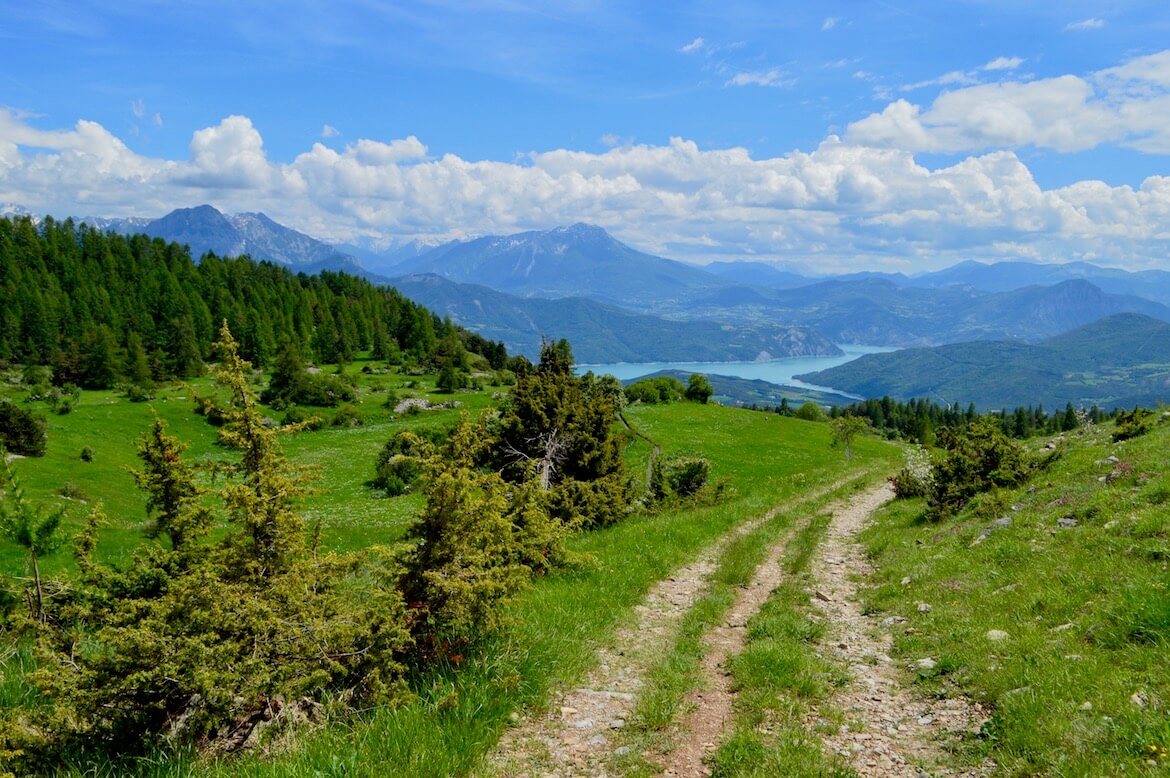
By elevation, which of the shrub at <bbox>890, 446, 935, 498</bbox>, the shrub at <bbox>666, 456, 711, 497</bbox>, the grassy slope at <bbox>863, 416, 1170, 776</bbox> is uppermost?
the grassy slope at <bbox>863, 416, 1170, 776</bbox>

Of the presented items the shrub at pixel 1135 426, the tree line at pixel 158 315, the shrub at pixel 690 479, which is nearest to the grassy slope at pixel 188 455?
the shrub at pixel 690 479

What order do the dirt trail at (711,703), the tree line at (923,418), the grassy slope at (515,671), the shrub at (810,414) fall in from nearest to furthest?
the grassy slope at (515,671) → the dirt trail at (711,703) → the shrub at (810,414) → the tree line at (923,418)

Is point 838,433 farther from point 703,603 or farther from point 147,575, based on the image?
point 147,575

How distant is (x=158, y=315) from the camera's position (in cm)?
12169

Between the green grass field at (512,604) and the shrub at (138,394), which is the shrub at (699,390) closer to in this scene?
the green grass field at (512,604)

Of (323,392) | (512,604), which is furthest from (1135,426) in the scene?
(323,392)

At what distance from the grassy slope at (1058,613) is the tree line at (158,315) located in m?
91.5

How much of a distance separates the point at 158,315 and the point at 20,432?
272 feet

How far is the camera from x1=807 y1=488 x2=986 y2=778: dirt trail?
606 cm

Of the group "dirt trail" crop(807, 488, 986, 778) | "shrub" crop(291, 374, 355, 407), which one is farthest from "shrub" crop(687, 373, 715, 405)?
"dirt trail" crop(807, 488, 986, 778)

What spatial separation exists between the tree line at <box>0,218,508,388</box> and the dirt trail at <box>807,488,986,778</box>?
93595 mm

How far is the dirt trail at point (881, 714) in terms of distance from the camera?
6062 millimetres

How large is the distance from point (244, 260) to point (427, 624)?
180m

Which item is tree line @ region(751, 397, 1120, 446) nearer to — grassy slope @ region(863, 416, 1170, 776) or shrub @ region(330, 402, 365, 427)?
shrub @ region(330, 402, 365, 427)
